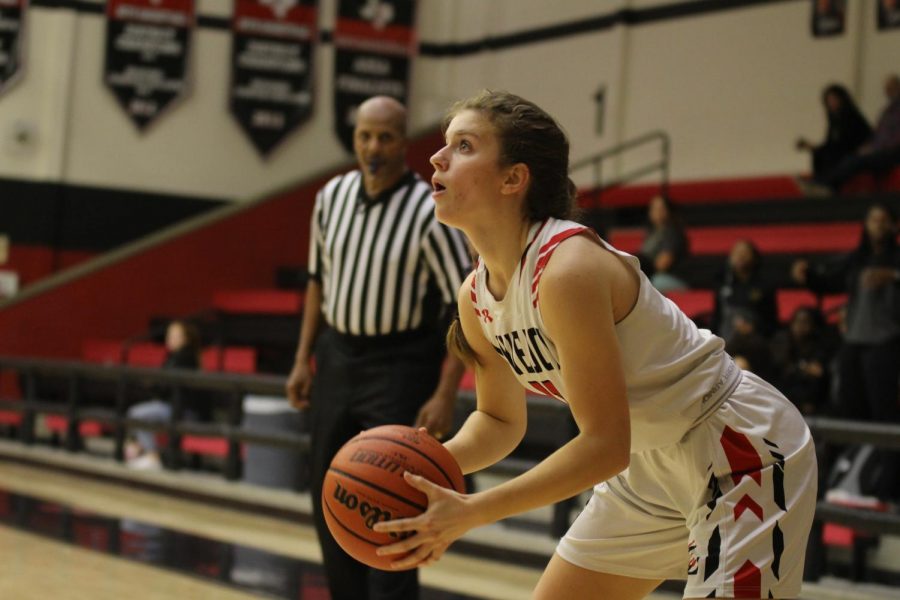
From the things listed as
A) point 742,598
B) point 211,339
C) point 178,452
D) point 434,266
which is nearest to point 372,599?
point 434,266

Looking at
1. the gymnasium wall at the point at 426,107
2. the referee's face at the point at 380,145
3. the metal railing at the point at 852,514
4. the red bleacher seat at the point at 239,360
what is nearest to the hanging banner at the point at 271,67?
the gymnasium wall at the point at 426,107

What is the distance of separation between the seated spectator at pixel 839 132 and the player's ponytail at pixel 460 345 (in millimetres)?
8558

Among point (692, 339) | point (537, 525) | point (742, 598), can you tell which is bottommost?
point (537, 525)

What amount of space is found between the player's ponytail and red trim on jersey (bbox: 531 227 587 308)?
0.40 metres

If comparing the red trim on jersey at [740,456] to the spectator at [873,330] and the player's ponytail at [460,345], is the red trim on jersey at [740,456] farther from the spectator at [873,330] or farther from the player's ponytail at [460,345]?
the spectator at [873,330]

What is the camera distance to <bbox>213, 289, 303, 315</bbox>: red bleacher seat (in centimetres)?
1237

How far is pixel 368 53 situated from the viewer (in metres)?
15.1

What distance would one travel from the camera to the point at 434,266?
430 centimetres

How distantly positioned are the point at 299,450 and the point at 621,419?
5.80 meters

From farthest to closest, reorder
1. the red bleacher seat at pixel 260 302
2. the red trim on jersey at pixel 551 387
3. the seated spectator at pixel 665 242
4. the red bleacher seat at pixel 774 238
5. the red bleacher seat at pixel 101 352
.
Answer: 1. the red bleacher seat at pixel 260 302
2. the red bleacher seat at pixel 101 352
3. the red bleacher seat at pixel 774 238
4. the seated spectator at pixel 665 242
5. the red trim on jersey at pixel 551 387

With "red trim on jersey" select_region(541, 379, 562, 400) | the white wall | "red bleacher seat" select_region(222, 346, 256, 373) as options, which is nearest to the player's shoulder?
"red trim on jersey" select_region(541, 379, 562, 400)

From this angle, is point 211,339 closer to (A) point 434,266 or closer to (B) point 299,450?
(B) point 299,450

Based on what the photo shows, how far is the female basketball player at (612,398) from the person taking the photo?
7.70ft

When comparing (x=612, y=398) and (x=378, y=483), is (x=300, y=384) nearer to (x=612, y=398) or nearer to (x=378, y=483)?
(x=378, y=483)
